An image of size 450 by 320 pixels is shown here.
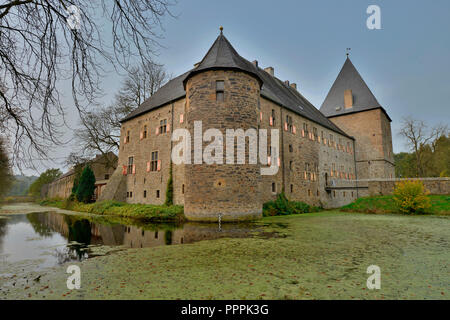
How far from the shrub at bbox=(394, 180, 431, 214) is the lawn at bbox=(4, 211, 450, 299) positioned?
7731 millimetres

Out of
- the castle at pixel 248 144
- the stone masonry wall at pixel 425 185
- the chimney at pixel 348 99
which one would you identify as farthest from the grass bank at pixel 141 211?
the chimney at pixel 348 99

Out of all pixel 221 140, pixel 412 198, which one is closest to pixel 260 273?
pixel 221 140

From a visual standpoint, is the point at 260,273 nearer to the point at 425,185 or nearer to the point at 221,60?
the point at 221,60

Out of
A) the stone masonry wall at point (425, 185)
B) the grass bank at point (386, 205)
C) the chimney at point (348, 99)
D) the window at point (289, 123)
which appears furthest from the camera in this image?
the chimney at point (348, 99)

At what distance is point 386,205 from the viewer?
1326 cm

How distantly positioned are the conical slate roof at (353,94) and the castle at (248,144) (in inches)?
4.1

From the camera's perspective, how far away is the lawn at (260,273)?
2572mm

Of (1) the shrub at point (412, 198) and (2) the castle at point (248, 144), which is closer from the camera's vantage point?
(2) the castle at point (248, 144)

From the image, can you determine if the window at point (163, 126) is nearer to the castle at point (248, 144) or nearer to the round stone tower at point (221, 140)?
the castle at point (248, 144)

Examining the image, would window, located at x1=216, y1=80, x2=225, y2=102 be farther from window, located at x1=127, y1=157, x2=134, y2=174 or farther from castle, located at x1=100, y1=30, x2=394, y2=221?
window, located at x1=127, y1=157, x2=134, y2=174

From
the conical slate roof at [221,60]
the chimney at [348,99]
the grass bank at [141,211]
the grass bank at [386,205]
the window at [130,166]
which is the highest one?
the chimney at [348,99]

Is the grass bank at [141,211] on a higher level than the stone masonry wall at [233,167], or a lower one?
lower
